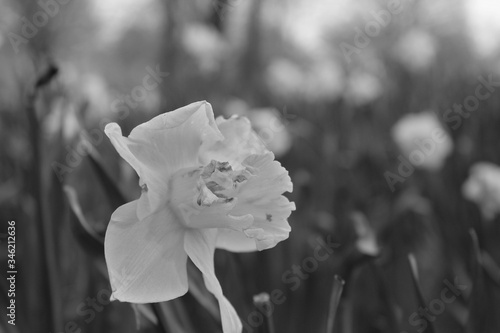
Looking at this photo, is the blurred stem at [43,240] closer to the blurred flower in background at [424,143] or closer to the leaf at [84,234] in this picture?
the leaf at [84,234]

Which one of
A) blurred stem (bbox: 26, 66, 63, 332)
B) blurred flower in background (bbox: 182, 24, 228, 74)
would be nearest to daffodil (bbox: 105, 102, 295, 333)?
blurred stem (bbox: 26, 66, 63, 332)

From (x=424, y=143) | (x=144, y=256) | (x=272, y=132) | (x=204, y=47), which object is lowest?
(x=424, y=143)

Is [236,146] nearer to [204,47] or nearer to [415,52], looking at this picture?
[204,47]

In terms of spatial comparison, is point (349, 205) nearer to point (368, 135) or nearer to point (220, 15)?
point (368, 135)

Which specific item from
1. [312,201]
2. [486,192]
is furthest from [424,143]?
[312,201]

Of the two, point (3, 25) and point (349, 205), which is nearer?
point (349, 205)

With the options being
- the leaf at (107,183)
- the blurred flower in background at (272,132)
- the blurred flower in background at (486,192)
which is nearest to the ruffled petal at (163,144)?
the leaf at (107,183)

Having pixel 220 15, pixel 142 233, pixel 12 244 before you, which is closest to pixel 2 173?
pixel 12 244
